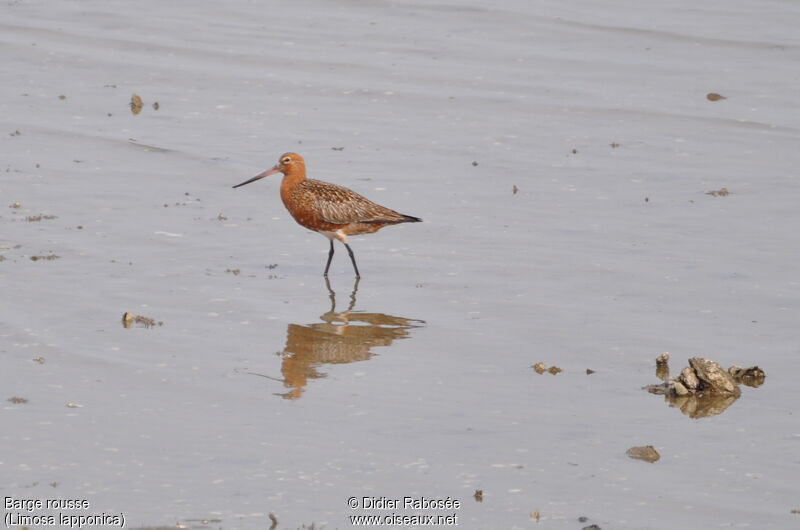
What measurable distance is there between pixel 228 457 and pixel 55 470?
111 centimetres

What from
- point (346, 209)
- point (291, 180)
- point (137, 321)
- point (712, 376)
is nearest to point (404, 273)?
point (346, 209)

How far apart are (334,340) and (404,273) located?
2.34 meters

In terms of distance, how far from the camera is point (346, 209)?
14742mm

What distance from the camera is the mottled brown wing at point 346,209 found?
1473 cm

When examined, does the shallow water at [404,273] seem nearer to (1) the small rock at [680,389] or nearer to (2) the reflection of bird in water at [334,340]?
(2) the reflection of bird in water at [334,340]

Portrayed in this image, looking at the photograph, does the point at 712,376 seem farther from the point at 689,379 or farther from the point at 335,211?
the point at 335,211

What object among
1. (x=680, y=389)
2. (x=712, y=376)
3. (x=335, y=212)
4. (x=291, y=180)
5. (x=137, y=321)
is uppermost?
(x=291, y=180)

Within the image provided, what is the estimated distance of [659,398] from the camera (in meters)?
10.7

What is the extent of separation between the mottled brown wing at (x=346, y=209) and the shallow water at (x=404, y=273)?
1.59 feet

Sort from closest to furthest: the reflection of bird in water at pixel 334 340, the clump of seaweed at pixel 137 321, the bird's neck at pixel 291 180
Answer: the reflection of bird in water at pixel 334 340 < the clump of seaweed at pixel 137 321 < the bird's neck at pixel 291 180

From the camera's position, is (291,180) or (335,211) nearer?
(335,211)

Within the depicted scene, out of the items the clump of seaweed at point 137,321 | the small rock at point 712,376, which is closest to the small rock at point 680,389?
the small rock at point 712,376

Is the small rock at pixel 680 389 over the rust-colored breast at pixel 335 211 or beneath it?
beneath

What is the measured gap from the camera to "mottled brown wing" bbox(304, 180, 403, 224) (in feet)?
48.3
